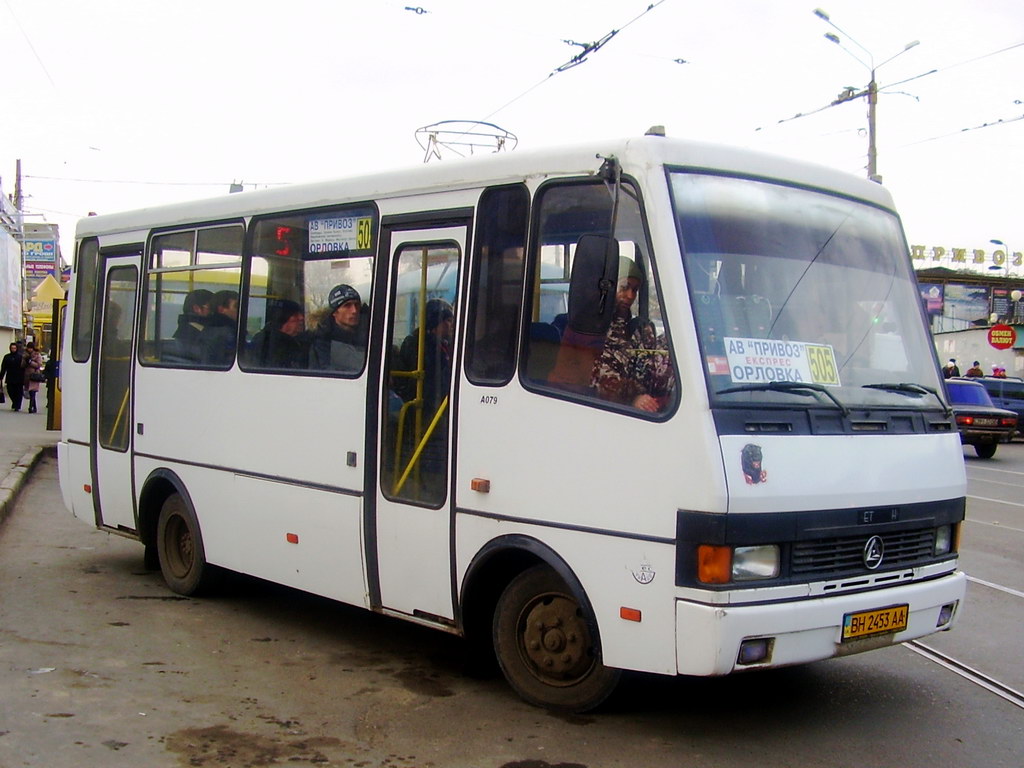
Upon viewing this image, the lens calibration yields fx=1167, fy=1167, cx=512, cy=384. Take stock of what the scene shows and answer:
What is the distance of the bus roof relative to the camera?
5.44 metres

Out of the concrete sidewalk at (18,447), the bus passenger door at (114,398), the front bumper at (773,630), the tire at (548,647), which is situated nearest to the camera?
the front bumper at (773,630)

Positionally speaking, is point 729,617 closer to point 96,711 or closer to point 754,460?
point 754,460

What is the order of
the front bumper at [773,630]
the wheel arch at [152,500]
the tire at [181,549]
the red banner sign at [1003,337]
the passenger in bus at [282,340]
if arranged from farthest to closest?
the red banner sign at [1003,337]
the wheel arch at [152,500]
the tire at [181,549]
the passenger in bus at [282,340]
the front bumper at [773,630]

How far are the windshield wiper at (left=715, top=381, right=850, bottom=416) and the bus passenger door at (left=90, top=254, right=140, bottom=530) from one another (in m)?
5.75

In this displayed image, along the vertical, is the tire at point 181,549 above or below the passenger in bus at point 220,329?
below

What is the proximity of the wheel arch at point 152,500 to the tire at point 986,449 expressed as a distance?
20.1 meters

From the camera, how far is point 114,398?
949 centimetres

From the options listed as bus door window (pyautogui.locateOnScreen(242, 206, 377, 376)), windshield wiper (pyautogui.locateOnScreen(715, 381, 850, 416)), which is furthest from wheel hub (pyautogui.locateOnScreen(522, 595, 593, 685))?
bus door window (pyautogui.locateOnScreen(242, 206, 377, 376))

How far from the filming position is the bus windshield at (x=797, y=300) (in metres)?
5.28

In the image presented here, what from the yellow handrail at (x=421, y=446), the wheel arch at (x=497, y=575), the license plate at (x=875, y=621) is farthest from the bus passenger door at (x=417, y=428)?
the license plate at (x=875, y=621)

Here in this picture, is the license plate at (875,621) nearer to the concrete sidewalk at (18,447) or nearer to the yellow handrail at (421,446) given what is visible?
the yellow handrail at (421,446)

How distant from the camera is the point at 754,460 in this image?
5.04 metres

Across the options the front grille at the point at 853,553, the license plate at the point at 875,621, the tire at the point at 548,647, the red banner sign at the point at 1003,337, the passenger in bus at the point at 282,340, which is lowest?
the tire at the point at 548,647

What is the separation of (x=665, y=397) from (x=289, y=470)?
3.13 meters
